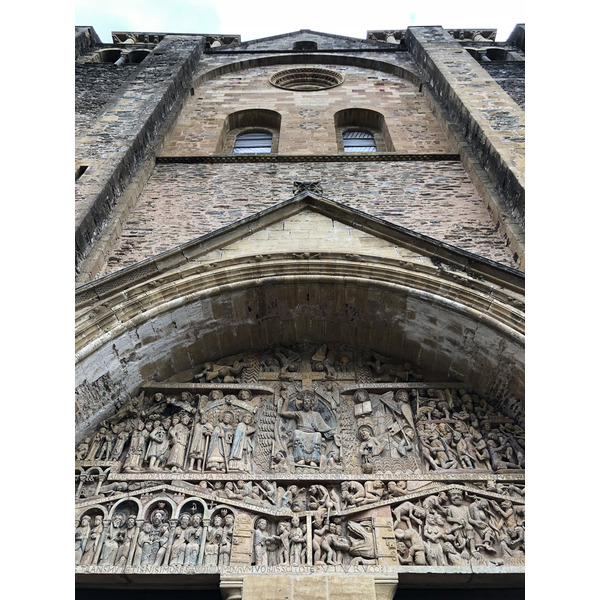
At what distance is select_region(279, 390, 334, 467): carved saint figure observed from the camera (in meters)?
5.89

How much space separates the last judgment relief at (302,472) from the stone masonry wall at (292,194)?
6.17 feet

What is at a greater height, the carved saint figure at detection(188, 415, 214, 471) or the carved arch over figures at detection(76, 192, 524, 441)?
the carved arch over figures at detection(76, 192, 524, 441)

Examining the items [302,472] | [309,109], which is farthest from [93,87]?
[302,472]

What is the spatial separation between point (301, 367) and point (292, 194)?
115 inches

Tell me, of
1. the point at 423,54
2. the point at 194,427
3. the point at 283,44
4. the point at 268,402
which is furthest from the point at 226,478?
the point at 283,44

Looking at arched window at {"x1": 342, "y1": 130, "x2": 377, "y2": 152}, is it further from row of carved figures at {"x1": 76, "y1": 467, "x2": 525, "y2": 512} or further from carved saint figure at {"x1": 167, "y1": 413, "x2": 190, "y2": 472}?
row of carved figures at {"x1": 76, "y1": 467, "x2": 525, "y2": 512}

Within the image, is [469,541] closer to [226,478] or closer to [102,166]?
[226,478]

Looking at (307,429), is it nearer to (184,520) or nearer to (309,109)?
(184,520)

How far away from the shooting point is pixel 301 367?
7035 mm

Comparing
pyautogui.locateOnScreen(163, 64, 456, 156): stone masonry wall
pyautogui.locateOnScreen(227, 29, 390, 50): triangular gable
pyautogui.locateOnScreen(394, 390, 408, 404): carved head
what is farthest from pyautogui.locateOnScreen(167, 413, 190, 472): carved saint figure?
pyautogui.locateOnScreen(227, 29, 390, 50): triangular gable

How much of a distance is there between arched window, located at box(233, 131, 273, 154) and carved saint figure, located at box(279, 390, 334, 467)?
20.5 ft

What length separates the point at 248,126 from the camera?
12.2 m

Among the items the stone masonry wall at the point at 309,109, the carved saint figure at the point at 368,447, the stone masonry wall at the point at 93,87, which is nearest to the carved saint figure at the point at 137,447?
the carved saint figure at the point at 368,447

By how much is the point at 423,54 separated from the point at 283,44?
471cm
